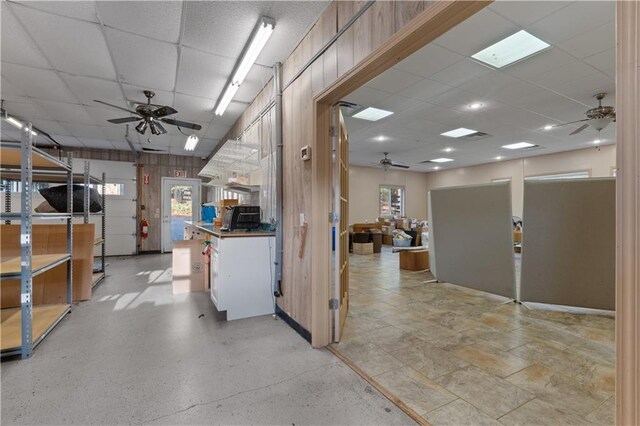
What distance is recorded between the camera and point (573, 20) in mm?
2682

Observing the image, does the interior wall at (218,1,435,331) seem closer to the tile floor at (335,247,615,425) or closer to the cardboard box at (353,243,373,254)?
the tile floor at (335,247,615,425)

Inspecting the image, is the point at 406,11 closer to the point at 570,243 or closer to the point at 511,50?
the point at 511,50

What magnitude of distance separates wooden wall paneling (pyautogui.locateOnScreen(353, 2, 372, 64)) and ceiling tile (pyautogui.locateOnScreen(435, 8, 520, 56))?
1.10 m

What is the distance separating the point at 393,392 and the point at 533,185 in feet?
10.2

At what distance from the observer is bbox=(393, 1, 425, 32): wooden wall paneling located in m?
1.59

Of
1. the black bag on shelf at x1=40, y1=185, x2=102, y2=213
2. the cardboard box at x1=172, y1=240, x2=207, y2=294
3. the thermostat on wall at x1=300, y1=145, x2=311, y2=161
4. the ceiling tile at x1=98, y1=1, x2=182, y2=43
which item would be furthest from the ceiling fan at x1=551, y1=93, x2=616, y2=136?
the black bag on shelf at x1=40, y1=185, x2=102, y2=213

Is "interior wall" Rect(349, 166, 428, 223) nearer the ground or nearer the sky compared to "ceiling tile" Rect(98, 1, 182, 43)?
nearer the ground

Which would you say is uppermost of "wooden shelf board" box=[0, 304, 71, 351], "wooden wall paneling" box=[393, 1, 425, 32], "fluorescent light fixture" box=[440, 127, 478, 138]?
"fluorescent light fixture" box=[440, 127, 478, 138]

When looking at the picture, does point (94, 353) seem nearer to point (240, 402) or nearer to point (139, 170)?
point (240, 402)

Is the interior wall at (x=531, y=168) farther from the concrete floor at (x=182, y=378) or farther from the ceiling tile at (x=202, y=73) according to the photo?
the concrete floor at (x=182, y=378)

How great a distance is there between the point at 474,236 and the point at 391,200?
26.9 feet

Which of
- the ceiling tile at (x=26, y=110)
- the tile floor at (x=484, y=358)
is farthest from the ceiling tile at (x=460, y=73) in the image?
the ceiling tile at (x=26, y=110)

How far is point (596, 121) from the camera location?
472 cm

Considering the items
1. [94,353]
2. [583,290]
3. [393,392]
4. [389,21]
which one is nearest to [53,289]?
[94,353]
